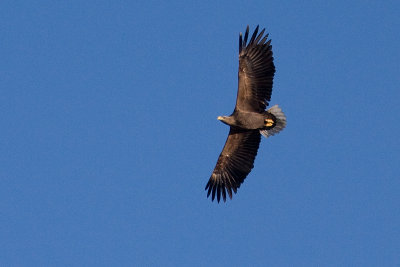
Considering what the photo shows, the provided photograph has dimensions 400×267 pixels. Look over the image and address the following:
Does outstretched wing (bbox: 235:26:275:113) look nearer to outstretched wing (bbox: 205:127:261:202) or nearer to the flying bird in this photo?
the flying bird

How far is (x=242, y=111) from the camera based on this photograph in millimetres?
18875

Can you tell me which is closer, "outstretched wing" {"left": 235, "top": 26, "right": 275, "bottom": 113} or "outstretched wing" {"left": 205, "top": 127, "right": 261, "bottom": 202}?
"outstretched wing" {"left": 235, "top": 26, "right": 275, "bottom": 113}

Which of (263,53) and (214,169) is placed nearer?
(263,53)

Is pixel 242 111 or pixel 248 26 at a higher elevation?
pixel 248 26

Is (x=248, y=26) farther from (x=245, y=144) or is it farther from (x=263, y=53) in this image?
(x=245, y=144)

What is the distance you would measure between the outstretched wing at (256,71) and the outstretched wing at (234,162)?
0.89 meters

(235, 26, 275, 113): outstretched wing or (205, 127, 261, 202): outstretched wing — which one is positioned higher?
(235, 26, 275, 113): outstretched wing

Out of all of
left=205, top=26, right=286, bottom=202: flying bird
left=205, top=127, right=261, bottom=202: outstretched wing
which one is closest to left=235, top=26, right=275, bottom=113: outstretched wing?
left=205, top=26, right=286, bottom=202: flying bird

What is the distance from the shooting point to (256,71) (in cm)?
1870

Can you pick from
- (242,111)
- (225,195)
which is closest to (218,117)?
(242,111)

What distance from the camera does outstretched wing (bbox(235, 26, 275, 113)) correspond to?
18688 millimetres

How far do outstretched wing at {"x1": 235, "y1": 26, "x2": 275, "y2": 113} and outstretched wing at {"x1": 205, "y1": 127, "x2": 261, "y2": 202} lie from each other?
889 mm

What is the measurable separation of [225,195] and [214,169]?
63cm

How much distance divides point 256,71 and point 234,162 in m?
2.18
